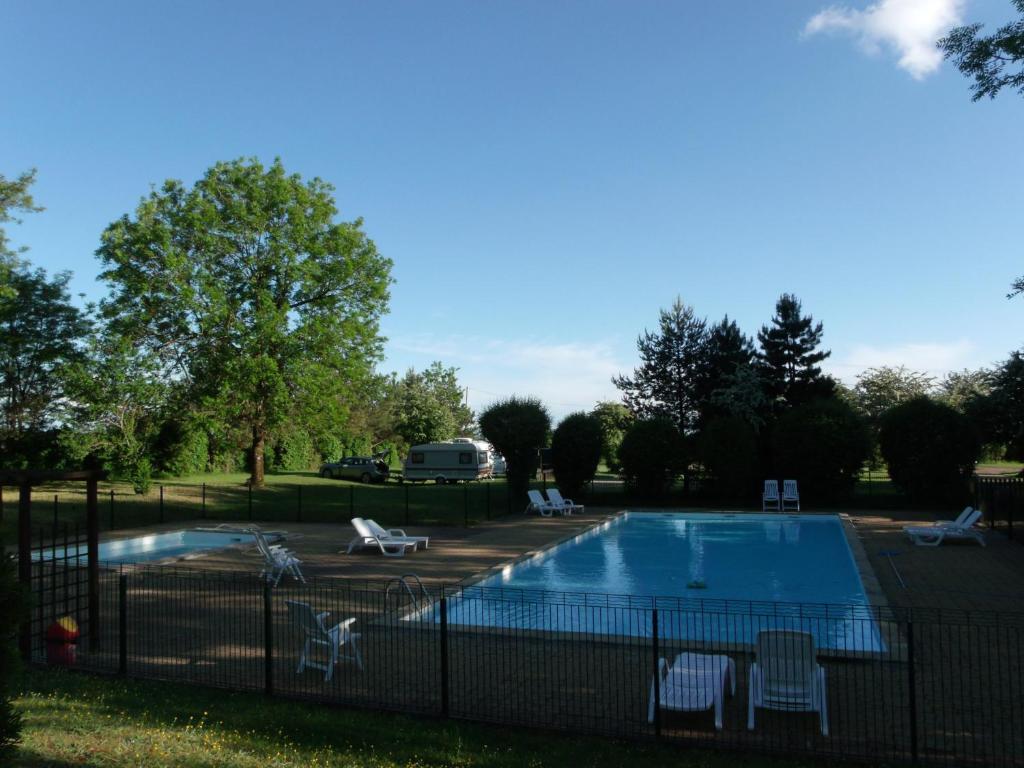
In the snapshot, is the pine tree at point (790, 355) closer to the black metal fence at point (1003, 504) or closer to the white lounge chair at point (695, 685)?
the black metal fence at point (1003, 504)

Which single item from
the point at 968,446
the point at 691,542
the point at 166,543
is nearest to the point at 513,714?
the point at 691,542

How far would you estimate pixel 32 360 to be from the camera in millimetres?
29734

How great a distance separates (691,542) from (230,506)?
45.9 feet

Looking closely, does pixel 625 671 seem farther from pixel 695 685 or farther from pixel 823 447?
pixel 823 447

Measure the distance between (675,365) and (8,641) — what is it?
146 feet

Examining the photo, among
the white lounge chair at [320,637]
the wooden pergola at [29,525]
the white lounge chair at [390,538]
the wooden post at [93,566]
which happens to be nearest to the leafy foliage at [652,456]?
the white lounge chair at [390,538]

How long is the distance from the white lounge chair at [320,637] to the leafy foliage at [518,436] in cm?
1903

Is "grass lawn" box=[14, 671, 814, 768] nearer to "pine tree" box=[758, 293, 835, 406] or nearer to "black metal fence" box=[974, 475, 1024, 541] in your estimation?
"black metal fence" box=[974, 475, 1024, 541]

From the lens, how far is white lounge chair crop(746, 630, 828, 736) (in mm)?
6125

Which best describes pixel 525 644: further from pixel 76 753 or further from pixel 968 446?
pixel 968 446

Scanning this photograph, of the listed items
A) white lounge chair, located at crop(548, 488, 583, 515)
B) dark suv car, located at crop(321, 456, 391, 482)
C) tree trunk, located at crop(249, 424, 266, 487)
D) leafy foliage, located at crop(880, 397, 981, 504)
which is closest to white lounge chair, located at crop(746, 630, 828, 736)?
white lounge chair, located at crop(548, 488, 583, 515)

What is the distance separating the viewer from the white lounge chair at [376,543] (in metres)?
15.9

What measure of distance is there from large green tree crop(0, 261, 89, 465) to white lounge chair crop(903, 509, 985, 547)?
2815cm

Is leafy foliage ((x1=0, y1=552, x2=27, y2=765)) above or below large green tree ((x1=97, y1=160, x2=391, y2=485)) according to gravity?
below
